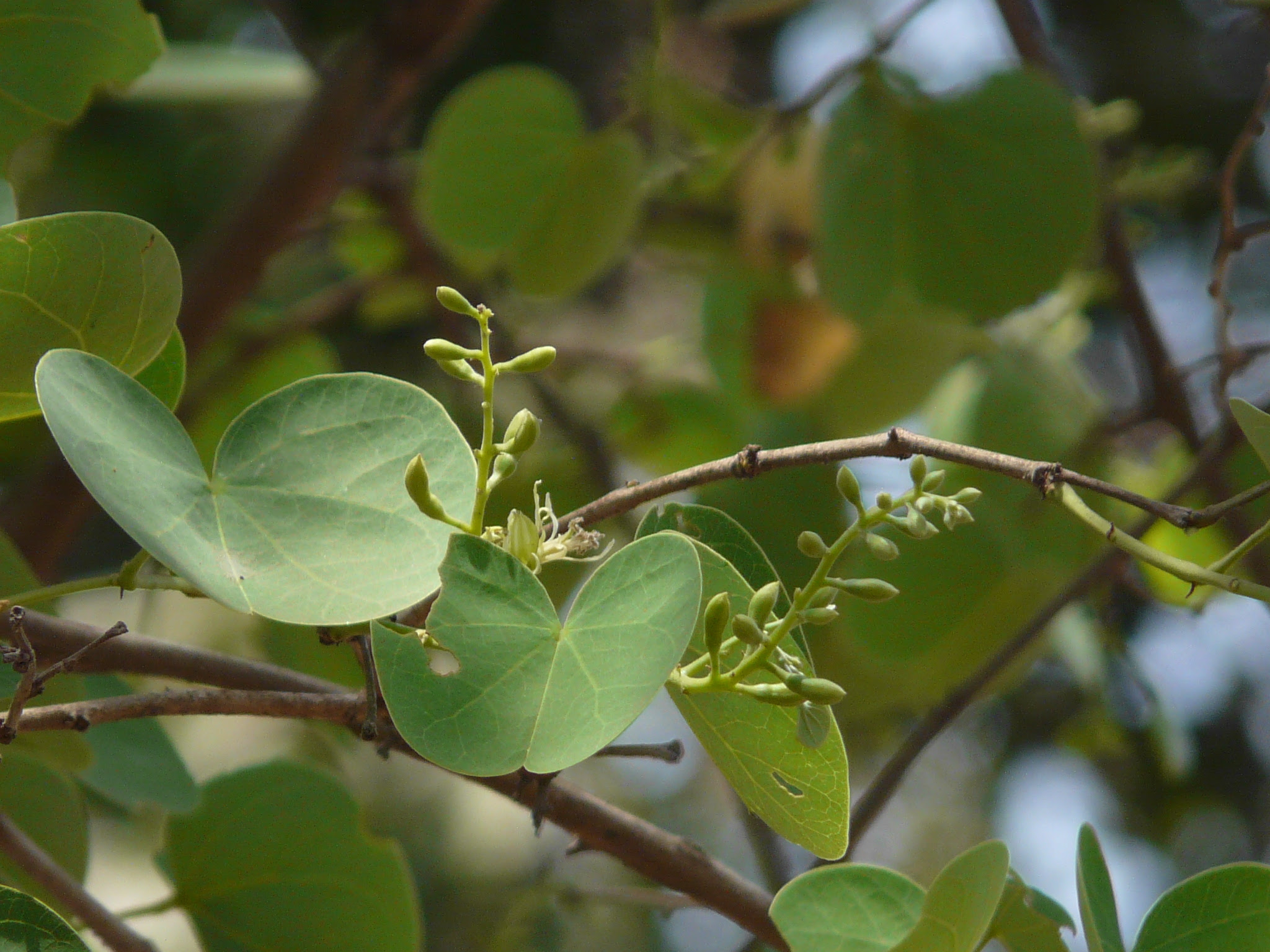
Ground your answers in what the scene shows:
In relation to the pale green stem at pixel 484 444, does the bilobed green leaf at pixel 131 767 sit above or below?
below

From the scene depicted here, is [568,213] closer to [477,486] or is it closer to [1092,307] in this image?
[477,486]

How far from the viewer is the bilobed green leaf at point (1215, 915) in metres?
0.40

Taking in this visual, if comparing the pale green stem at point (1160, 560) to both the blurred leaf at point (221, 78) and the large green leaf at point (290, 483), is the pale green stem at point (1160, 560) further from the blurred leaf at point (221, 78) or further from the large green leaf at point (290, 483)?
the blurred leaf at point (221, 78)

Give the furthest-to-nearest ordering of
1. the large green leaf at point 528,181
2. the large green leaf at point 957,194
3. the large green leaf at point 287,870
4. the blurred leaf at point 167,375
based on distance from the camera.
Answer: the large green leaf at point 528,181 → the large green leaf at point 957,194 → the large green leaf at point 287,870 → the blurred leaf at point 167,375

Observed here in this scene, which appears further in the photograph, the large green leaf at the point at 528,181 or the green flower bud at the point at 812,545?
the large green leaf at the point at 528,181

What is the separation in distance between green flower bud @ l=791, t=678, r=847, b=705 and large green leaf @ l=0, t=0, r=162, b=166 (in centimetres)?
45

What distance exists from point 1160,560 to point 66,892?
0.46 m

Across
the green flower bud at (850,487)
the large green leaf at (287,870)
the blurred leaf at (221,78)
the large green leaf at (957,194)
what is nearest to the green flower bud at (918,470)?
the green flower bud at (850,487)

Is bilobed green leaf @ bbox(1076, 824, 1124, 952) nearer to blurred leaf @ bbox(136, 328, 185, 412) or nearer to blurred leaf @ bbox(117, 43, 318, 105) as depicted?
blurred leaf @ bbox(136, 328, 185, 412)

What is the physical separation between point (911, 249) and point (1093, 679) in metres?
0.49

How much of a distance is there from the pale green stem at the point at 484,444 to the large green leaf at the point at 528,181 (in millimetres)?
730

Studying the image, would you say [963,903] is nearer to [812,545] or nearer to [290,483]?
[812,545]

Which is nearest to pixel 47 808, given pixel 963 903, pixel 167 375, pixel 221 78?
pixel 167 375

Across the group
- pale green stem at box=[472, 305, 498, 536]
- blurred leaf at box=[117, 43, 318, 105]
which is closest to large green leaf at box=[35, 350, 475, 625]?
pale green stem at box=[472, 305, 498, 536]
